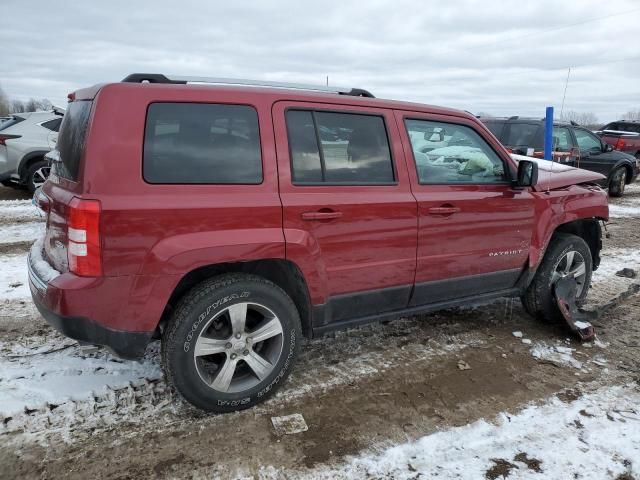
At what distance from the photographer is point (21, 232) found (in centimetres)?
706

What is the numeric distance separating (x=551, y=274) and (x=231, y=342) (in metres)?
2.89

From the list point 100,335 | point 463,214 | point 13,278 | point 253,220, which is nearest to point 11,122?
point 13,278

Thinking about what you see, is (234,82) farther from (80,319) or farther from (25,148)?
(25,148)

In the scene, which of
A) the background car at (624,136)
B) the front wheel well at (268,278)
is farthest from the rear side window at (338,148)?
the background car at (624,136)

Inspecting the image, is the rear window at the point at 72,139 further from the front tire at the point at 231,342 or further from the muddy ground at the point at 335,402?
the muddy ground at the point at 335,402

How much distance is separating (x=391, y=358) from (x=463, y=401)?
0.67 meters

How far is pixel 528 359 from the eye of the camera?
3.72 metres

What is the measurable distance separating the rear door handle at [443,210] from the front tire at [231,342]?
1.18 m

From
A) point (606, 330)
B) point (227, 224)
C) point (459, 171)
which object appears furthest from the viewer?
point (606, 330)

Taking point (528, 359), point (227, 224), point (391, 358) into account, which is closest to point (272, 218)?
point (227, 224)

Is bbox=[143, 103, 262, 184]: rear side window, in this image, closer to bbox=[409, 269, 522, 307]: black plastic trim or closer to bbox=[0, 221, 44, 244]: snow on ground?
bbox=[409, 269, 522, 307]: black plastic trim

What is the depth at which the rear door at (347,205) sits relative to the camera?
2.90 metres

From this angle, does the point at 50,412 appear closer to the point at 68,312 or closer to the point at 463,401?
the point at 68,312

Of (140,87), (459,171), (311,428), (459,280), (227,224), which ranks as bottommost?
(311,428)
